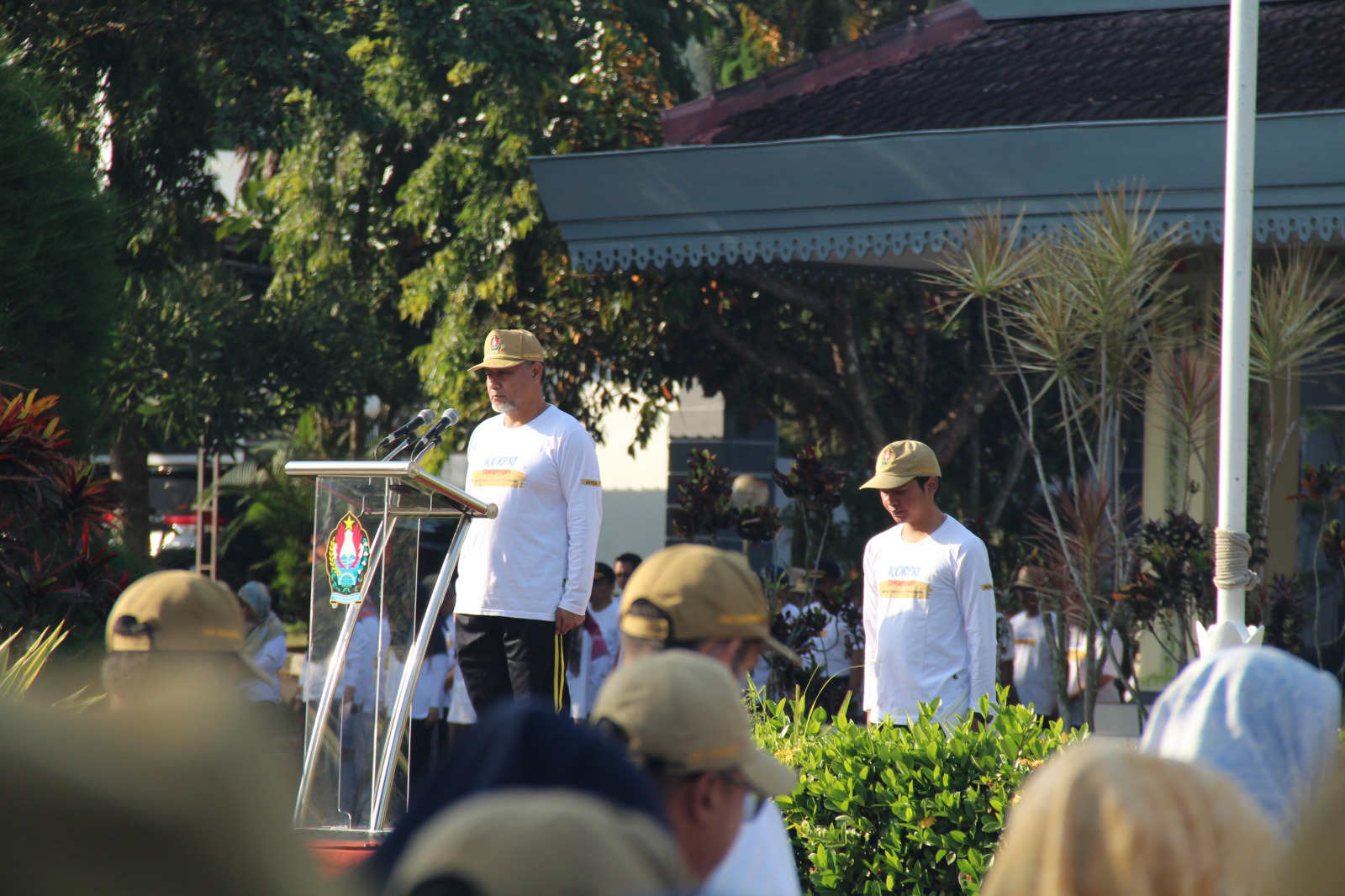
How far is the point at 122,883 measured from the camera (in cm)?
123

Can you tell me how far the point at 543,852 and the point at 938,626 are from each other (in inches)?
201

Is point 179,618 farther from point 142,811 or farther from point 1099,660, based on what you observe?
point 1099,660

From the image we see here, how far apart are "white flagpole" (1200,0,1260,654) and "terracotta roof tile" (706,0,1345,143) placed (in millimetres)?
2982

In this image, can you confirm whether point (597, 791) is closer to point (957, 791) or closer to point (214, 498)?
point (957, 791)

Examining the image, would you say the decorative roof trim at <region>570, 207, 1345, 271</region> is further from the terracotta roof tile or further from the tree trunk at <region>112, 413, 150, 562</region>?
the tree trunk at <region>112, 413, 150, 562</region>

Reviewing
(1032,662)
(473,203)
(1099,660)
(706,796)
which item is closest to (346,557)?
(706,796)

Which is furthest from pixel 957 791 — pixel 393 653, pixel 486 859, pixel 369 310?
pixel 369 310

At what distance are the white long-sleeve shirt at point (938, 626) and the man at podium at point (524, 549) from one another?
4.18ft

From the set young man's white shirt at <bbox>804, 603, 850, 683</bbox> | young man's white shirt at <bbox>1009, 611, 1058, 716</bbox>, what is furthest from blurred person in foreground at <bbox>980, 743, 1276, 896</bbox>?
young man's white shirt at <bbox>1009, 611, 1058, 716</bbox>

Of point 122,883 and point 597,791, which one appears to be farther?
point 597,791

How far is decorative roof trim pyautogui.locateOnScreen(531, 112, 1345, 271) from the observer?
8969mm

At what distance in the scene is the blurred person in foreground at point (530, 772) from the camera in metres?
2.02

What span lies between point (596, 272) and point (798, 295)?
5.42ft

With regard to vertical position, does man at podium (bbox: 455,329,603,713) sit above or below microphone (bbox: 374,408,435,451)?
Result: below
